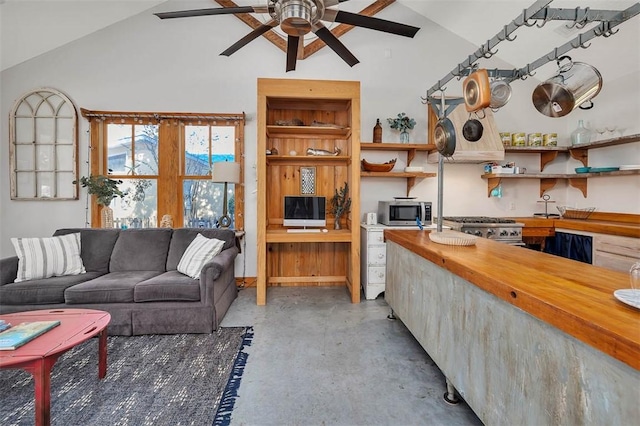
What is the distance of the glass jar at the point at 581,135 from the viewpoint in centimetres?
367

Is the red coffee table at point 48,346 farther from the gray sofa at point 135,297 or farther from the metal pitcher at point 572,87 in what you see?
the metal pitcher at point 572,87

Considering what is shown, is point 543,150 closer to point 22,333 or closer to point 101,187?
point 22,333

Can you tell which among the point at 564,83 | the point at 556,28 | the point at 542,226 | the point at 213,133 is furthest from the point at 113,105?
the point at 542,226

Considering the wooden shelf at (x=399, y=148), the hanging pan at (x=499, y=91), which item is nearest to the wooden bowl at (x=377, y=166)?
the wooden shelf at (x=399, y=148)

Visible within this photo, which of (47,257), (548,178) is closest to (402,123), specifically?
(548,178)

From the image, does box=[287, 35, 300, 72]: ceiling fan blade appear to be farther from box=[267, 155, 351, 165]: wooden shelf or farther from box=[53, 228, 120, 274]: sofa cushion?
box=[53, 228, 120, 274]: sofa cushion

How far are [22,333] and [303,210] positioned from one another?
8.52ft

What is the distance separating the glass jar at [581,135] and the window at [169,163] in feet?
14.2

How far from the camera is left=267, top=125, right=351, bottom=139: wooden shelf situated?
11.1ft

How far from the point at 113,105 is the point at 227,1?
76.8 inches

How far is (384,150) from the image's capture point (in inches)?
156

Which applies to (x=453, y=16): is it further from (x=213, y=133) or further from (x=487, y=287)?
(x=487, y=287)

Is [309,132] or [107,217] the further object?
[309,132]

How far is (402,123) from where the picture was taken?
3.82m
